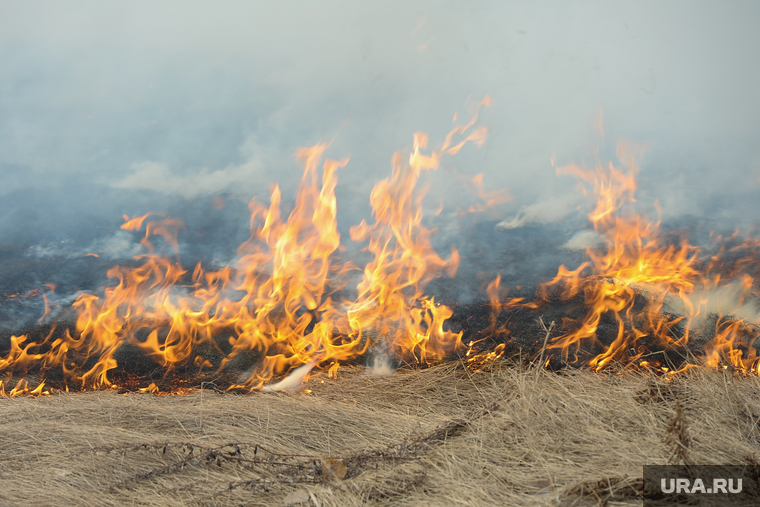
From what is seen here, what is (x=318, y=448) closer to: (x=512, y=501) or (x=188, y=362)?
(x=512, y=501)

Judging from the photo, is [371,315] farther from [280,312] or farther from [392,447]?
[392,447]

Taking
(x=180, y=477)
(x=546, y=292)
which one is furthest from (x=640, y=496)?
(x=546, y=292)

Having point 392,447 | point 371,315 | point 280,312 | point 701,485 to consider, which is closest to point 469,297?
point 371,315

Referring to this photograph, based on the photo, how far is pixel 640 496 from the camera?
2.25 meters

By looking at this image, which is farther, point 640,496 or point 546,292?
point 546,292

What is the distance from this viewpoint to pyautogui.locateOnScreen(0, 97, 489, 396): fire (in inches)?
235

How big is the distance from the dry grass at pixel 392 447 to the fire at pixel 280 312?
141 centimetres

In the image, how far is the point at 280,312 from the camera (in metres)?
6.55

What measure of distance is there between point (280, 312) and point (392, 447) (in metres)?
3.69

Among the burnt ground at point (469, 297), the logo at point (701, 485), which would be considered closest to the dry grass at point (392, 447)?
the logo at point (701, 485)

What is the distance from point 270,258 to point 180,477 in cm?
511

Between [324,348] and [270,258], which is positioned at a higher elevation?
[270,258]

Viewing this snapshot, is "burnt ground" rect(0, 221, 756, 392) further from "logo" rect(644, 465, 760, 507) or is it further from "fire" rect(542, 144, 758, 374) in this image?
"logo" rect(644, 465, 760, 507)

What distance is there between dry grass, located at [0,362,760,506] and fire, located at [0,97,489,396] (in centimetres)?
141
